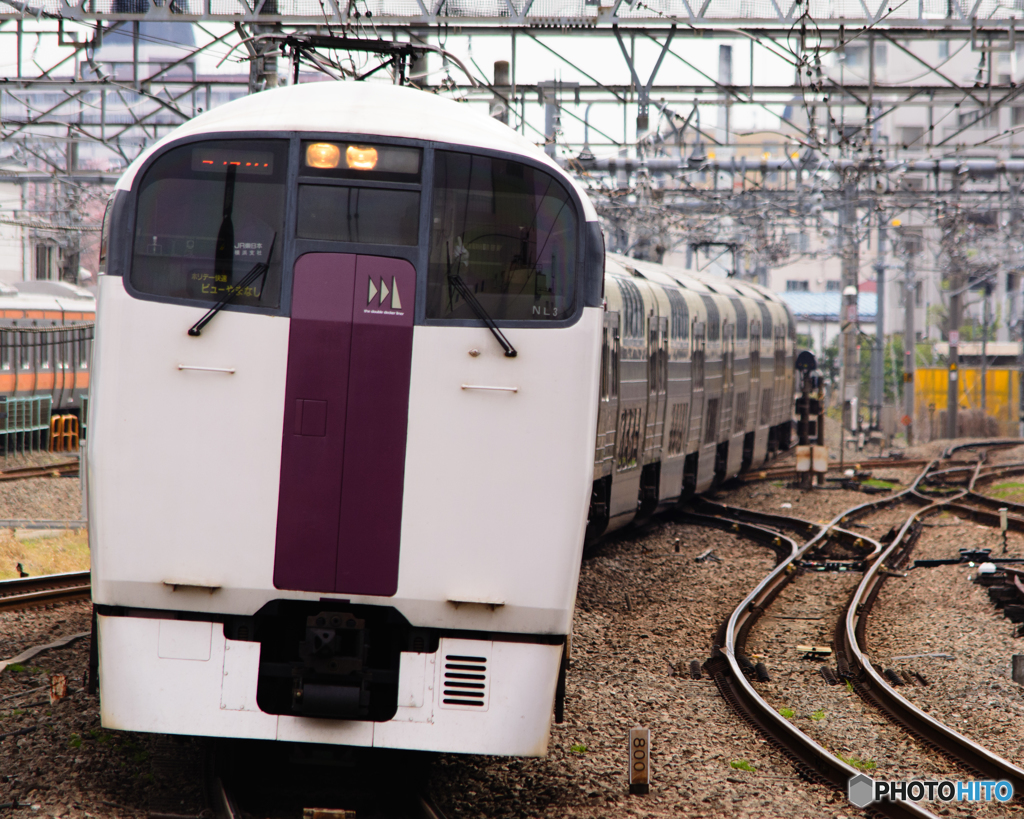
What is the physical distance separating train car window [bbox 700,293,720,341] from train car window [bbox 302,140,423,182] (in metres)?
12.1

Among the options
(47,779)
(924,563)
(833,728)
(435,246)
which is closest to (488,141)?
(435,246)

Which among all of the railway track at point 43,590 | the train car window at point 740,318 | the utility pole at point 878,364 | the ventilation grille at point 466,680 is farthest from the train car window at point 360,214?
the utility pole at point 878,364

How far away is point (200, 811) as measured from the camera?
5.70 meters

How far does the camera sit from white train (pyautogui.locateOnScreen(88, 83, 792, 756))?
5.49 metres

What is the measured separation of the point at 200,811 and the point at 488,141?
11.2ft

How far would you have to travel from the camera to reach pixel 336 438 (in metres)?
5.48

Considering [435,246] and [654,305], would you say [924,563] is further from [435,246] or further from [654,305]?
[435,246]

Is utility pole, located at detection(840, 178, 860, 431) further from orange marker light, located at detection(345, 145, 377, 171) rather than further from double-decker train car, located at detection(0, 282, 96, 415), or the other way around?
orange marker light, located at detection(345, 145, 377, 171)

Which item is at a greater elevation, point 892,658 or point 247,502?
point 247,502

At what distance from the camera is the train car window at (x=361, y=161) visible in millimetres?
5664

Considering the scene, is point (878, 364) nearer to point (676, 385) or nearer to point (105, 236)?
point (676, 385)

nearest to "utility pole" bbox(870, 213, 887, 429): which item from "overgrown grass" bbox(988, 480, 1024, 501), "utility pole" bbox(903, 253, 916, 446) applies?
"utility pole" bbox(903, 253, 916, 446)

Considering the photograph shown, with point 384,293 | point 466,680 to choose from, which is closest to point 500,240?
point 384,293

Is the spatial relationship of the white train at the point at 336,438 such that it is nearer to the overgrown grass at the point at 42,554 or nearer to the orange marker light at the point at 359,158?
the orange marker light at the point at 359,158
